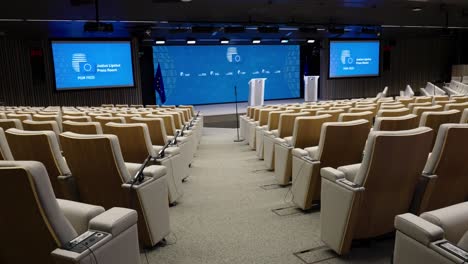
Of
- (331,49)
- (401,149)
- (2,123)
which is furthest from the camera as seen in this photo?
(331,49)

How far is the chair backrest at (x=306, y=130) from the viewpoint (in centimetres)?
380

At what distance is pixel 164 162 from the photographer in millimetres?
3455

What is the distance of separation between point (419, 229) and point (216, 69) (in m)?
16.8

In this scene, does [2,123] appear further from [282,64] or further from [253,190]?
[282,64]

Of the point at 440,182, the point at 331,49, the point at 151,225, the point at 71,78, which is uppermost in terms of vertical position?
the point at 331,49

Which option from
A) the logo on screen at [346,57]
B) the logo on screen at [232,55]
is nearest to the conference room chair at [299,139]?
the logo on screen at [346,57]

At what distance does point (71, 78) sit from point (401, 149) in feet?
43.3

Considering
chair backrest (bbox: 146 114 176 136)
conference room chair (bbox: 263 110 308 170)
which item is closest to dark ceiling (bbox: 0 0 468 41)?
chair backrest (bbox: 146 114 176 136)

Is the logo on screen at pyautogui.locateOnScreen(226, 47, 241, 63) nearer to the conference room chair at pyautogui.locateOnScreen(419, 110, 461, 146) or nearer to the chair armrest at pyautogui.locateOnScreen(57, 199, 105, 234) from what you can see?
the conference room chair at pyautogui.locateOnScreen(419, 110, 461, 146)

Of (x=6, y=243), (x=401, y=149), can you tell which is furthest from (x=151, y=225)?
(x=401, y=149)

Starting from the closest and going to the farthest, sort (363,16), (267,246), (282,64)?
1. (267,246)
2. (363,16)
3. (282,64)

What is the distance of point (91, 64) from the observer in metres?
13.4

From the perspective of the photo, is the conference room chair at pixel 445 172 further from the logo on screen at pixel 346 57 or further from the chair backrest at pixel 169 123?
the logo on screen at pixel 346 57

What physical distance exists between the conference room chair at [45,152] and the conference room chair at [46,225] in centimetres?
102
